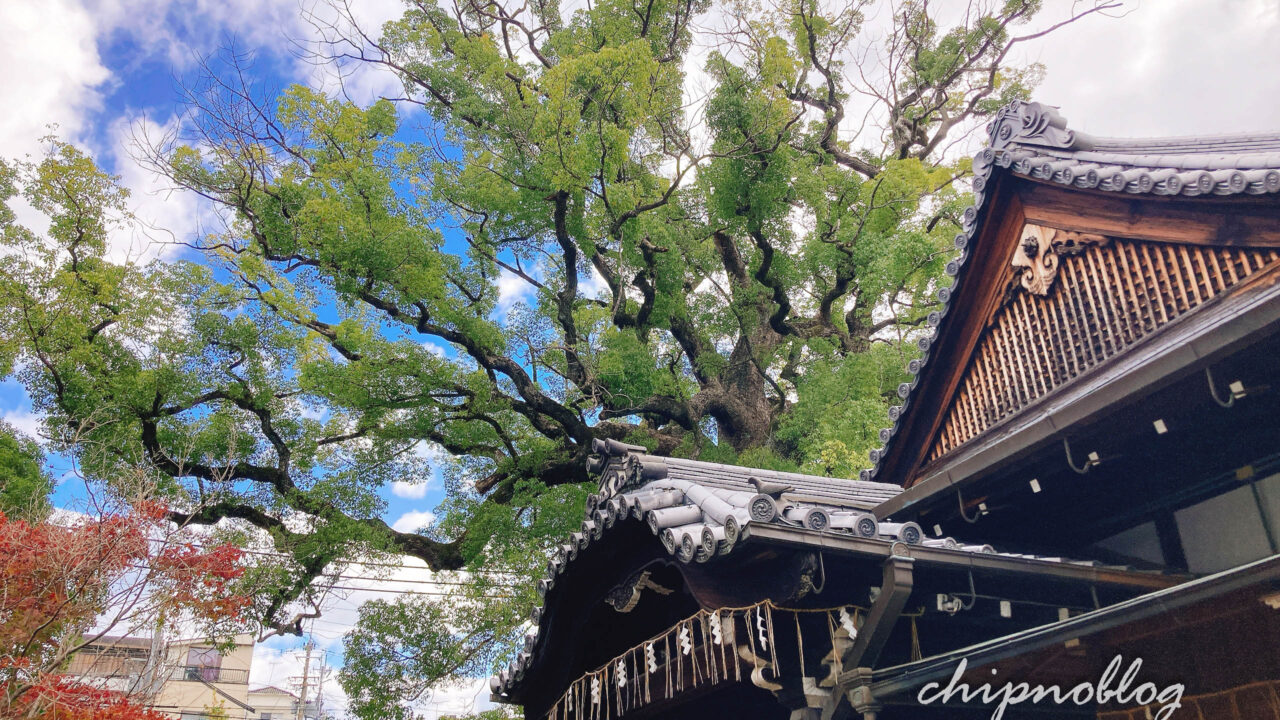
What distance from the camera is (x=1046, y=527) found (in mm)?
5559

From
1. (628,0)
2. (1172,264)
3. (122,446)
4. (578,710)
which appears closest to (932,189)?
(628,0)

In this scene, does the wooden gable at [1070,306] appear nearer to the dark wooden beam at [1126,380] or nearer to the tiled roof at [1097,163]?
the dark wooden beam at [1126,380]

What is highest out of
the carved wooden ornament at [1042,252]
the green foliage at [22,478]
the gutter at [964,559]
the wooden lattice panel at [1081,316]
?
the green foliage at [22,478]

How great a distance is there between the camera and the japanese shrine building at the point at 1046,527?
4.03 metres

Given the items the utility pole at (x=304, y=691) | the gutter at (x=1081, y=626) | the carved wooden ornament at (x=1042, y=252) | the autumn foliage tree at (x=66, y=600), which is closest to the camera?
the gutter at (x=1081, y=626)

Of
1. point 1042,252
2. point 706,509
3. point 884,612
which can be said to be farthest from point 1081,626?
point 1042,252

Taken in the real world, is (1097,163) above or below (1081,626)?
above

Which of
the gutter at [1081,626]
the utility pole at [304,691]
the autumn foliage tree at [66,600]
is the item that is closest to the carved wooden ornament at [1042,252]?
the gutter at [1081,626]

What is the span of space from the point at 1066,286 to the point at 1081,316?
12.8 inches

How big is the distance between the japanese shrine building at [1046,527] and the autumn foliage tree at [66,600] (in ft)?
21.4

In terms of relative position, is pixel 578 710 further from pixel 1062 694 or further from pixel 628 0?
pixel 628 0

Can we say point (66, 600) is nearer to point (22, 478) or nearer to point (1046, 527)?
point (22, 478)

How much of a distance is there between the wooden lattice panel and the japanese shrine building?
0.02 metres

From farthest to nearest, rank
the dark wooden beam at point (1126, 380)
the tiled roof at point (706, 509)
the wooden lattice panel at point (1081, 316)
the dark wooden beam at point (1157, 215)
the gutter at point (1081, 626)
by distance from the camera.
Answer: the wooden lattice panel at point (1081, 316) → the dark wooden beam at point (1157, 215) → the tiled roof at point (706, 509) → the dark wooden beam at point (1126, 380) → the gutter at point (1081, 626)
